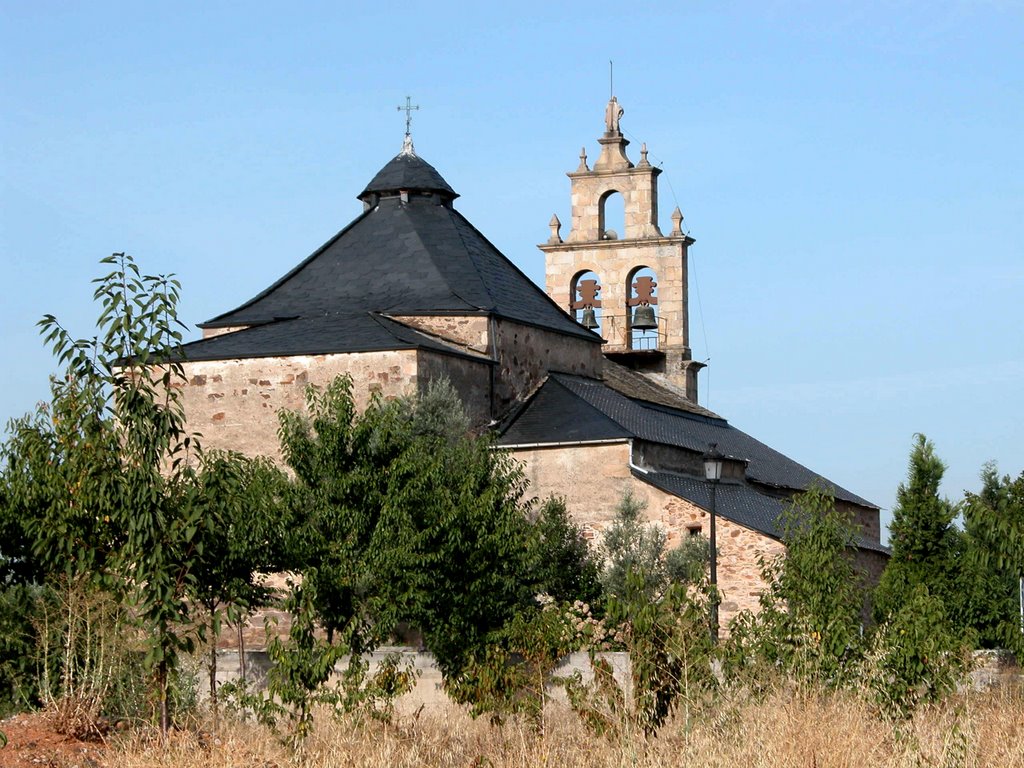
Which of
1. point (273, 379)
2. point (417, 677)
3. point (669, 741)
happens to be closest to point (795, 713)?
point (669, 741)

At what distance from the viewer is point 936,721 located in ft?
44.1

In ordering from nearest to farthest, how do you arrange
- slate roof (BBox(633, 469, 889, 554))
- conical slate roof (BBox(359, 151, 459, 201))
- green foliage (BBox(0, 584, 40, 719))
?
1. green foliage (BBox(0, 584, 40, 719))
2. slate roof (BBox(633, 469, 889, 554))
3. conical slate roof (BBox(359, 151, 459, 201))

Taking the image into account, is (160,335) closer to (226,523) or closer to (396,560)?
(226,523)

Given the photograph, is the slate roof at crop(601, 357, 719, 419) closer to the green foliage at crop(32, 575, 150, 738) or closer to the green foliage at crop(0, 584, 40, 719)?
the green foliage at crop(0, 584, 40, 719)

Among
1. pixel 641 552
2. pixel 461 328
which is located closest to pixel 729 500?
pixel 641 552

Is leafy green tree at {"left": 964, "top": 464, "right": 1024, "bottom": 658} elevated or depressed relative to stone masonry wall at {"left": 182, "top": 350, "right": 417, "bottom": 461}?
depressed

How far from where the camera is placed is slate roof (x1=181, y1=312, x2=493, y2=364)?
2717 cm

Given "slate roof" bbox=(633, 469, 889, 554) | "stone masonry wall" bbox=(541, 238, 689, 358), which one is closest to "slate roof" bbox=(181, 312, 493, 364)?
"slate roof" bbox=(633, 469, 889, 554)

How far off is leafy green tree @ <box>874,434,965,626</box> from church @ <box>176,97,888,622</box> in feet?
2.65

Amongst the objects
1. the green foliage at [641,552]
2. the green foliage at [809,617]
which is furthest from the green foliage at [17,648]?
the green foliage at [641,552]

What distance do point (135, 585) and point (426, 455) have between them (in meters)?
8.00

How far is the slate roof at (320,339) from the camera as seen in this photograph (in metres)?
27.2

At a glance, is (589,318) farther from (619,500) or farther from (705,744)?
(705,744)

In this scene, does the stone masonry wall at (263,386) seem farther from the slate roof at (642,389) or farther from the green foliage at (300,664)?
the green foliage at (300,664)
